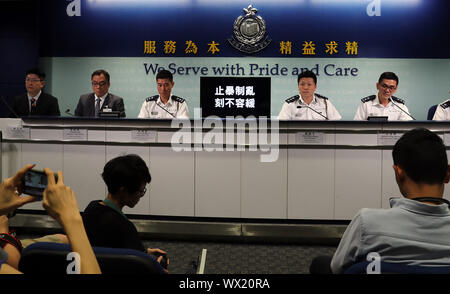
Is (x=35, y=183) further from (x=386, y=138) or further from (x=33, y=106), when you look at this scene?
(x=33, y=106)

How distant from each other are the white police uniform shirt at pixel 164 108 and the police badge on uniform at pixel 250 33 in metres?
1.60

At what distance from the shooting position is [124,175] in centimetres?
164

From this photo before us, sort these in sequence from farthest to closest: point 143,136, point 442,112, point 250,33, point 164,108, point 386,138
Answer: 1. point 250,33
2. point 164,108
3. point 442,112
4. point 143,136
5. point 386,138

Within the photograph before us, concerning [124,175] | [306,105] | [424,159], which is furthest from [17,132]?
[424,159]

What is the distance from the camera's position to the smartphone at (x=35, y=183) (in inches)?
35.8

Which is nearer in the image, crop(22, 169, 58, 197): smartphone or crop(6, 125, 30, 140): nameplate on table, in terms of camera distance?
crop(22, 169, 58, 197): smartphone

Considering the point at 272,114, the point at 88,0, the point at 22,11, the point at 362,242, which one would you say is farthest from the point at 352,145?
the point at 22,11

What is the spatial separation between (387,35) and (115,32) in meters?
4.34

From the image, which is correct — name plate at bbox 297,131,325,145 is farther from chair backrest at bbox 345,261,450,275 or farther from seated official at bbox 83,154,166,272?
chair backrest at bbox 345,261,450,275

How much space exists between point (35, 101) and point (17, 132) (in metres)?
1.48

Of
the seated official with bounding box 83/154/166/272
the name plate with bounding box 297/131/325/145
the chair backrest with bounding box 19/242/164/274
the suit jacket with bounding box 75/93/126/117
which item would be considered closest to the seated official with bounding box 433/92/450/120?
the name plate with bounding box 297/131/325/145

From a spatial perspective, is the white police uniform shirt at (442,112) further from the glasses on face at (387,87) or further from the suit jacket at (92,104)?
the suit jacket at (92,104)

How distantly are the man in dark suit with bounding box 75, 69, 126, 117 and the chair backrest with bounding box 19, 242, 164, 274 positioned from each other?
438 centimetres

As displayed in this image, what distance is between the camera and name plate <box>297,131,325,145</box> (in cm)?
353
